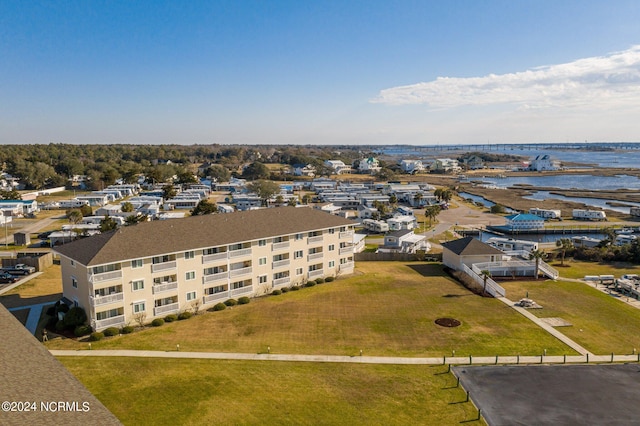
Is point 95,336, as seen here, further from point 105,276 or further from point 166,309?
point 166,309

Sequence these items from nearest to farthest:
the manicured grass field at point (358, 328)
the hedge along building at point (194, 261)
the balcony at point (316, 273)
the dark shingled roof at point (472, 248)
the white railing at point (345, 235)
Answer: the manicured grass field at point (358, 328), the hedge along building at point (194, 261), the balcony at point (316, 273), the white railing at point (345, 235), the dark shingled roof at point (472, 248)

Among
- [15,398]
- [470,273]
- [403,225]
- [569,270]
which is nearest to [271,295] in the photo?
[470,273]

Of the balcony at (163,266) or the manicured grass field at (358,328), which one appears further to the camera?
the balcony at (163,266)

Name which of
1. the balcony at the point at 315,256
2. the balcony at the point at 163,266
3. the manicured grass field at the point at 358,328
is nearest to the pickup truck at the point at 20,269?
the manicured grass field at the point at 358,328

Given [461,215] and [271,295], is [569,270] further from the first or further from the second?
[461,215]

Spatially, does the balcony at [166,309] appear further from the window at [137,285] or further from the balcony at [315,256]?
the balcony at [315,256]

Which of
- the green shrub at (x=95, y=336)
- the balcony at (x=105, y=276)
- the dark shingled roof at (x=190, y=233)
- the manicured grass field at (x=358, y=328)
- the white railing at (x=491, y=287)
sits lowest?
the manicured grass field at (x=358, y=328)
